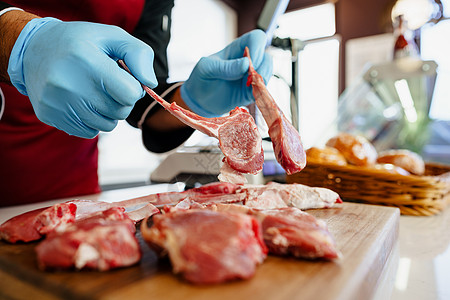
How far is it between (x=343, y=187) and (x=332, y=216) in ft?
1.52

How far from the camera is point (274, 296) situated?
562 mm

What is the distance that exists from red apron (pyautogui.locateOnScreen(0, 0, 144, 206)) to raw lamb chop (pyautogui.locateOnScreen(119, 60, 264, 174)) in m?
0.94

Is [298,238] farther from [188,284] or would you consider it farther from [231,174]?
[231,174]

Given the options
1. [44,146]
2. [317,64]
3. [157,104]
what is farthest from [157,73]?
[317,64]

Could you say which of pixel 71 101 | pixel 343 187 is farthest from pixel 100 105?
pixel 343 187

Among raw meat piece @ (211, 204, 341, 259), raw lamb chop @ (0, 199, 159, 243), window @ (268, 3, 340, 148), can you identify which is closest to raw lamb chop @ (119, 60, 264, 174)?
raw meat piece @ (211, 204, 341, 259)

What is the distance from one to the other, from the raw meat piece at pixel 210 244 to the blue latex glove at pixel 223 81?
0.82m

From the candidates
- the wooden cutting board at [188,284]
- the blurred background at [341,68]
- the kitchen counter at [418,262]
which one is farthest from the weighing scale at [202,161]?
the wooden cutting board at [188,284]

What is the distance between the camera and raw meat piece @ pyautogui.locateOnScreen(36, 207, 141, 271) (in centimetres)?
65

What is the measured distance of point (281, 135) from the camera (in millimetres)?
1126

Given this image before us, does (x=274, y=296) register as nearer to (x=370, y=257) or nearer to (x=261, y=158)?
(x=370, y=257)

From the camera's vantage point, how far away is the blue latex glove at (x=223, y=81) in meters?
1.43

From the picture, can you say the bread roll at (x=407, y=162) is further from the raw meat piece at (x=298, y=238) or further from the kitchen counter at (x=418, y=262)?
the raw meat piece at (x=298, y=238)

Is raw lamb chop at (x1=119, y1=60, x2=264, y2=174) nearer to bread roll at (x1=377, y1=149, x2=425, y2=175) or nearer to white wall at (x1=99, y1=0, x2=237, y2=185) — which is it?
bread roll at (x1=377, y1=149, x2=425, y2=175)
